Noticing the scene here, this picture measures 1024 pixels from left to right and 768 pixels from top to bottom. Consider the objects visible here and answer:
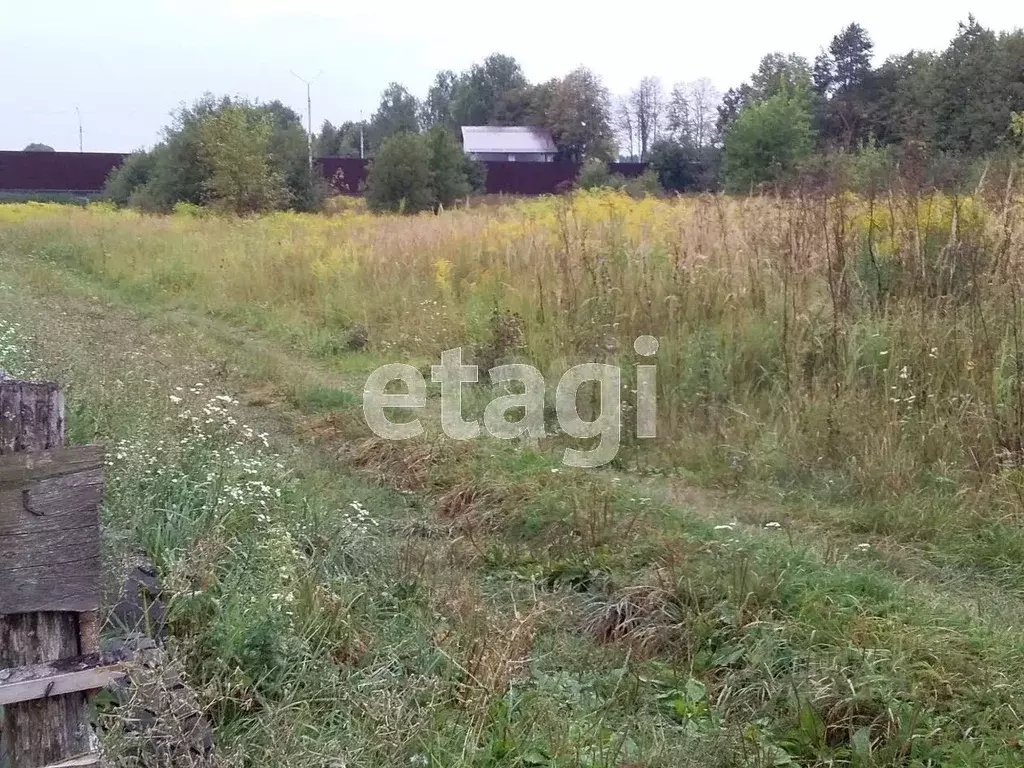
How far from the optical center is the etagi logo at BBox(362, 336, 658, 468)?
521 cm

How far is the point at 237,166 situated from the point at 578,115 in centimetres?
3660

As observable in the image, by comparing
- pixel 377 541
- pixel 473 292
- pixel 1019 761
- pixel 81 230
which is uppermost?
pixel 81 230

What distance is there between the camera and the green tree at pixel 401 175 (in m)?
23.4

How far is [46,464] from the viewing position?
1740mm

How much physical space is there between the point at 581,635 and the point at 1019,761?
4.43 feet

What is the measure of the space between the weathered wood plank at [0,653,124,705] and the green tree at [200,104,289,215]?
20.4 metres

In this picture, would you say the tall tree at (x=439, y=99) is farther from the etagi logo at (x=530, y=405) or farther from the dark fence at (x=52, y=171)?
the etagi logo at (x=530, y=405)

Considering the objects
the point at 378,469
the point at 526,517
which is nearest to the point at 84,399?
the point at 378,469

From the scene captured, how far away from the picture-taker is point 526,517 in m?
4.12

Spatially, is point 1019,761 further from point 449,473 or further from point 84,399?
point 84,399

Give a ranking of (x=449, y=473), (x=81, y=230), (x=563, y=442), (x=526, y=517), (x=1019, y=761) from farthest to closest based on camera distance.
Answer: (x=81, y=230) < (x=563, y=442) < (x=449, y=473) < (x=526, y=517) < (x=1019, y=761)

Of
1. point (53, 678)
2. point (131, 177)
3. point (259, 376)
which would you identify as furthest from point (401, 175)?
point (53, 678)

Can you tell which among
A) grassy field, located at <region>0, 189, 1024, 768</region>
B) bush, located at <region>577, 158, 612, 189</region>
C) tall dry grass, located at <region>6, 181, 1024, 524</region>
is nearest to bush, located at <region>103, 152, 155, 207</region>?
bush, located at <region>577, 158, 612, 189</region>

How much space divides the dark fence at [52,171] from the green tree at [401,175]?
20.9 m
